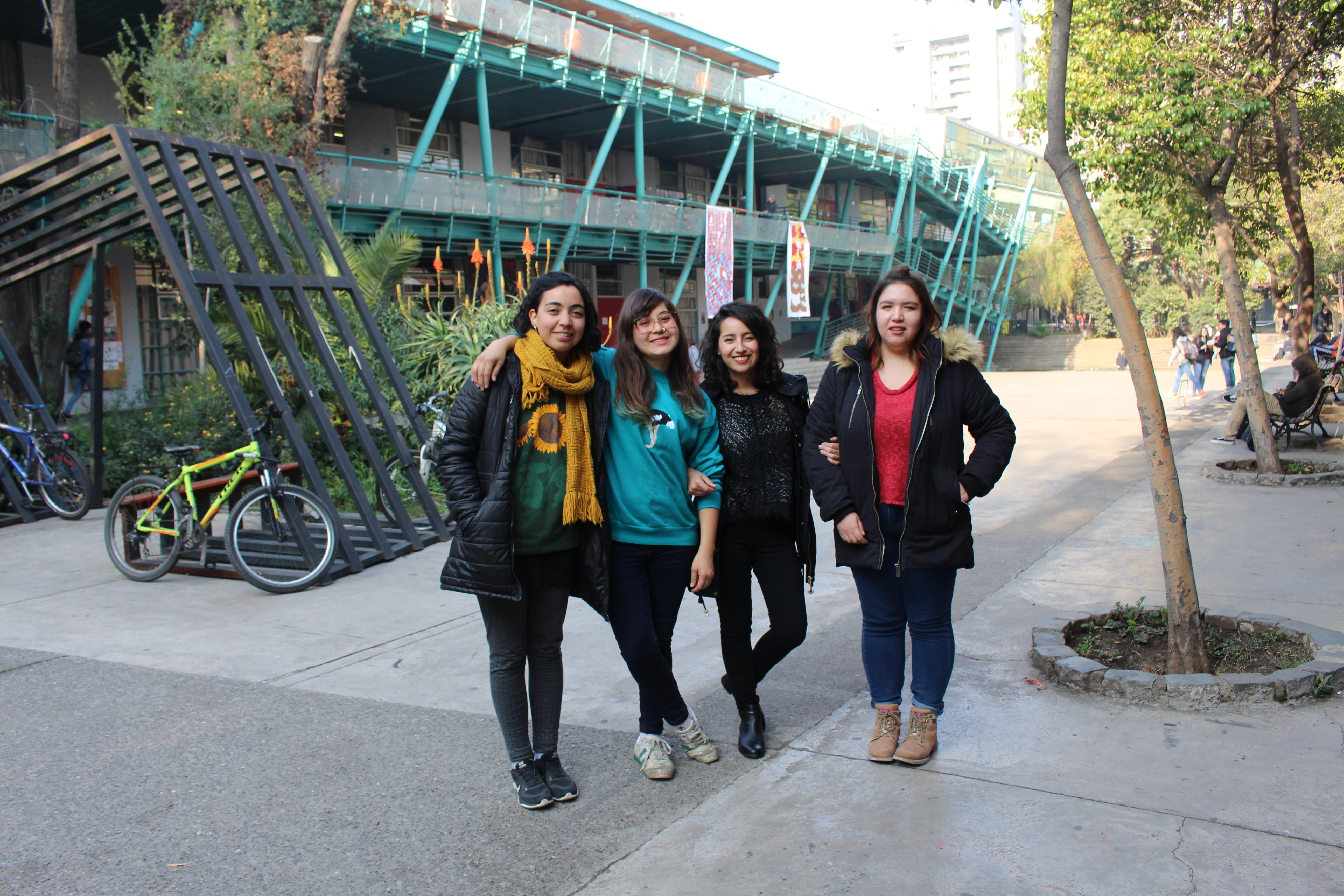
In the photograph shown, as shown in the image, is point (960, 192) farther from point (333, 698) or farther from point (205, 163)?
point (333, 698)

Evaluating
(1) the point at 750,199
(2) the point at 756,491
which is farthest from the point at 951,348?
(1) the point at 750,199

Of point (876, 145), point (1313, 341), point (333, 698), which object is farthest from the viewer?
point (876, 145)

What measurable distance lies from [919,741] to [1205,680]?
1.36 meters

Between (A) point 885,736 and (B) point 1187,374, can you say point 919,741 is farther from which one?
(B) point 1187,374

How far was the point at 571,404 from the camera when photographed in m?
3.41

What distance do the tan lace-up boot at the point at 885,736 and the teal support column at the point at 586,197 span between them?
17.8 m

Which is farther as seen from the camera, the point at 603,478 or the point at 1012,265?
the point at 1012,265

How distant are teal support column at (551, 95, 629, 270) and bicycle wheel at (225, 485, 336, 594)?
14.4 m

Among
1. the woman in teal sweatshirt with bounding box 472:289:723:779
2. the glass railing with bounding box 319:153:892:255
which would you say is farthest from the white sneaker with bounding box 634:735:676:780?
the glass railing with bounding box 319:153:892:255

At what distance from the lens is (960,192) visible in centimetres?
3619

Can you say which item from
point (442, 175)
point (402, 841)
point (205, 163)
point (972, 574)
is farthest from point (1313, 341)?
point (402, 841)

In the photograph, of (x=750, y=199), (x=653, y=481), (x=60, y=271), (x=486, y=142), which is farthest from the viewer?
(x=750, y=199)

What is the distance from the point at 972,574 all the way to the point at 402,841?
447 centimetres

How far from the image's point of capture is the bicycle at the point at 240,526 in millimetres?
6547
